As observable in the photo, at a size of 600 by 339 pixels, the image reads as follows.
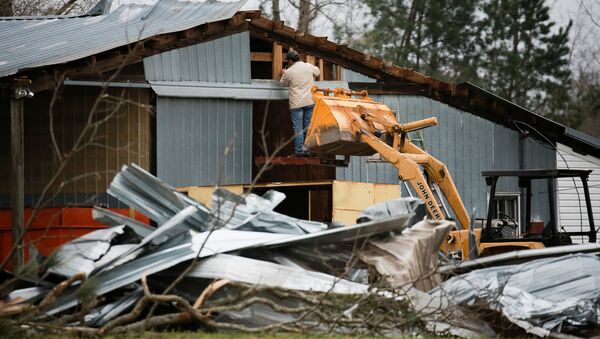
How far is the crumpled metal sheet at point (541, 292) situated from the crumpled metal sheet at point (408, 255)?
285 mm

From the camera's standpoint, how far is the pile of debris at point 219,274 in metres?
10.1

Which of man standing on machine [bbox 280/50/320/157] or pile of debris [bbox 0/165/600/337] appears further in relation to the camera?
man standing on machine [bbox 280/50/320/157]

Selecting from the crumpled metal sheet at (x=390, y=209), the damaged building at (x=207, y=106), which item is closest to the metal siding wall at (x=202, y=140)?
the damaged building at (x=207, y=106)

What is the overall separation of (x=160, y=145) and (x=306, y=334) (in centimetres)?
859

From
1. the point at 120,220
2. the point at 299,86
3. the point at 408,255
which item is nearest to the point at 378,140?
the point at 299,86

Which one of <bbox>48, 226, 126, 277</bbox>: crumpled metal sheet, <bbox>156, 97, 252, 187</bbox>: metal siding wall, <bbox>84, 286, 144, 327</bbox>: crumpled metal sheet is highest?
<bbox>156, 97, 252, 187</bbox>: metal siding wall

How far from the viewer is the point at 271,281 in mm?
10805

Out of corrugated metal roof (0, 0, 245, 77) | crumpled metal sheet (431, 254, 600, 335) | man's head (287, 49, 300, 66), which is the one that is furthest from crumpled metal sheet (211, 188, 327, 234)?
man's head (287, 49, 300, 66)

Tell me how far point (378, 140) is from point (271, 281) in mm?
6103

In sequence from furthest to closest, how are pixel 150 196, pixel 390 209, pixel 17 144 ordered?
pixel 17 144 < pixel 390 209 < pixel 150 196

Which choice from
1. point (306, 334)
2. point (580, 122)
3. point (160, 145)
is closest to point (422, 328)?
point (306, 334)

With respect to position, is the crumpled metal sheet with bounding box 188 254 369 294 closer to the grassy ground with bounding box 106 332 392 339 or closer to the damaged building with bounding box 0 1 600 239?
the grassy ground with bounding box 106 332 392 339

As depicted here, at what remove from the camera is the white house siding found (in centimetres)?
2281

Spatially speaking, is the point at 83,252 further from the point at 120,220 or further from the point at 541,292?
the point at 541,292
